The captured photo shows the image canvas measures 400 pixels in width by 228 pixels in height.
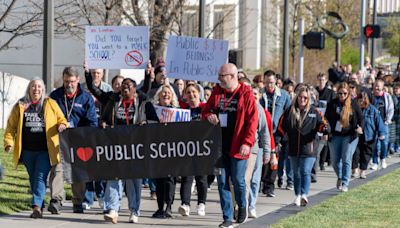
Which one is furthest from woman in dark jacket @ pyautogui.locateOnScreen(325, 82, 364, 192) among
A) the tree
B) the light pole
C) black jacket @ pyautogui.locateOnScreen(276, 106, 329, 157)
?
the tree

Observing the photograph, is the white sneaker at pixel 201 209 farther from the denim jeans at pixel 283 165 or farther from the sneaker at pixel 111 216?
the denim jeans at pixel 283 165

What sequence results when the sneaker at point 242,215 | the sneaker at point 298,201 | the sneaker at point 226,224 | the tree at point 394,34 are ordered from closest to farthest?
the sneaker at point 226,224
the sneaker at point 242,215
the sneaker at point 298,201
the tree at point 394,34

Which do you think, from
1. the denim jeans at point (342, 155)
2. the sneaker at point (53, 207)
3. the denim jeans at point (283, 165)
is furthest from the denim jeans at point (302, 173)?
the sneaker at point (53, 207)

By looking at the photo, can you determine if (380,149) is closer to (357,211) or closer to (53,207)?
(357,211)

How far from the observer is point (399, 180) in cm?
1941

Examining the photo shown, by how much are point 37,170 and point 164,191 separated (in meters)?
1.62

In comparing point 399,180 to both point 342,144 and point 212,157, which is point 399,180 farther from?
point 212,157

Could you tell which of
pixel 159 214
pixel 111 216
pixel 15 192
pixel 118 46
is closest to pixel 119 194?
pixel 111 216

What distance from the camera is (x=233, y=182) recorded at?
12.6m

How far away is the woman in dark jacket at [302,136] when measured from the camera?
595 inches

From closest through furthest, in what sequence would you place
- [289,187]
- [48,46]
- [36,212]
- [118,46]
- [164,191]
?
[36,212] < [164,191] < [118,46] < [48,46] < [289,187]

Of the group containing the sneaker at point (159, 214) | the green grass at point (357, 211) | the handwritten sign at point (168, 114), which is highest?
the handwritten sign at point (168, 114)

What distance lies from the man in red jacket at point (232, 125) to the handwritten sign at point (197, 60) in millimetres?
3484

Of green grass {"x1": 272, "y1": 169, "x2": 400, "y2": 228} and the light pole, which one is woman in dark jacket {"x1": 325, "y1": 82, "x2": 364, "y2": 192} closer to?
green grass {"x1": 272, "y1": 169, "x2": 400, "y2": 228}
